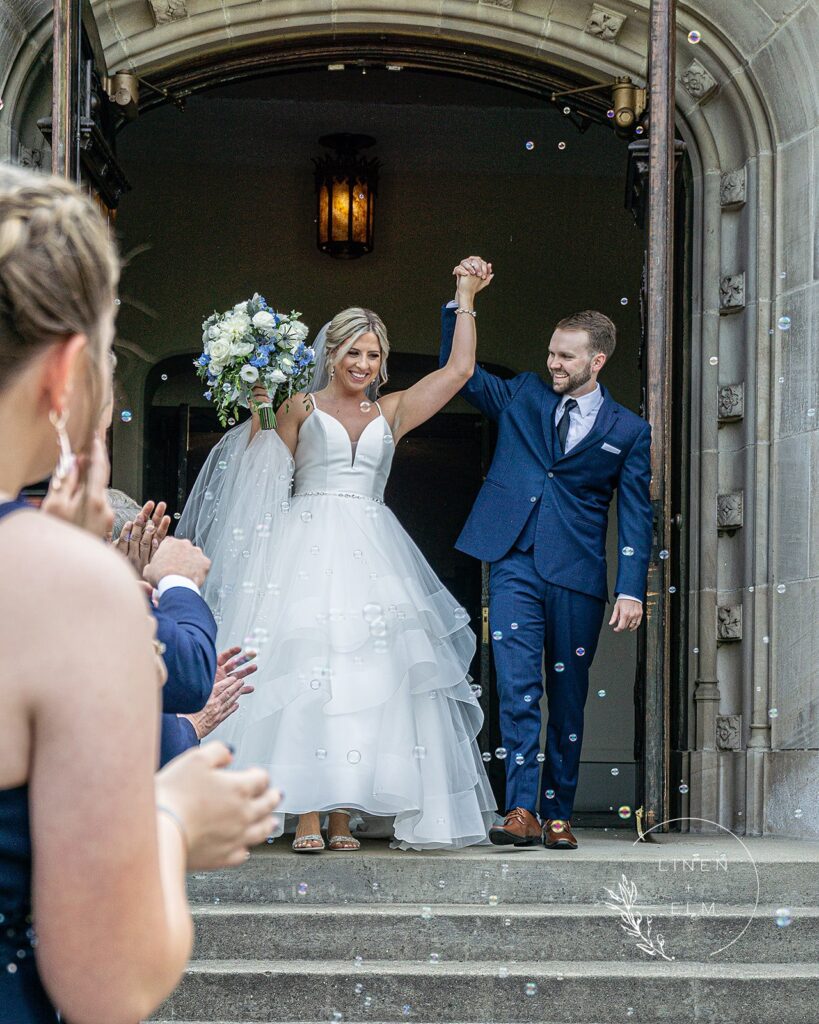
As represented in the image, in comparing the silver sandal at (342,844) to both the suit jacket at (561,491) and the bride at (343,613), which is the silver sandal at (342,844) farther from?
the suit jacket at (561,491)

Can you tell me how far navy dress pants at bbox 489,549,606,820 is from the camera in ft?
17.1

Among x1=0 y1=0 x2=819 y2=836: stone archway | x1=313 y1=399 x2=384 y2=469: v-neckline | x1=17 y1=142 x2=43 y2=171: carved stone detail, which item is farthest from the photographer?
x1=17 y1=142 x2=43 y2=171: carved stone detail

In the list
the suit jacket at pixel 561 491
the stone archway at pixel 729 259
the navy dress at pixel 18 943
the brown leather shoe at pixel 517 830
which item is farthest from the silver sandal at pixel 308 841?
the navy dress at pixel 18 943

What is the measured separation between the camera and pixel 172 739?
2.12m

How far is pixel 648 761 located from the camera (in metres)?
5.68

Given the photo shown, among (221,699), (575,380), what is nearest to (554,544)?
→ (575,380)

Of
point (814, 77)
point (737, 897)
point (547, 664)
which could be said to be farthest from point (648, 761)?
point (814, 77)

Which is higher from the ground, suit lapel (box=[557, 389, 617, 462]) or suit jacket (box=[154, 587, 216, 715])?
suit lapel (box=[557, 389, 617, 462])

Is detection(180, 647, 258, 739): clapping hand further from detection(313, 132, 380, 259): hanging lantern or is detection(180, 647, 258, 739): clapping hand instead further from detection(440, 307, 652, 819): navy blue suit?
detection(313, 132, 380, 259): hanging lantern

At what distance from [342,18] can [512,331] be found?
356 centimetres

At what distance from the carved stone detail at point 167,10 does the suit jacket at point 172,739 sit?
5.23 m

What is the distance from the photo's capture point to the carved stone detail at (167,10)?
264 inches

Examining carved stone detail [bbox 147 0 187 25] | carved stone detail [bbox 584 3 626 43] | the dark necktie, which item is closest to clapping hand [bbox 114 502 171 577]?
the dark necktie

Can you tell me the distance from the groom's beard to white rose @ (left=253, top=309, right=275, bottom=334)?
1.11m
